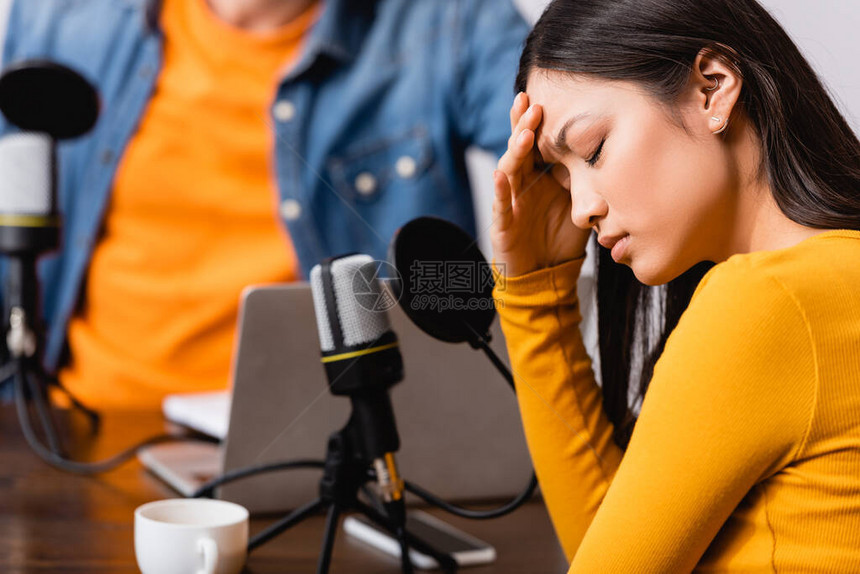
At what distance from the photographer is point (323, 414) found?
0.94 meters

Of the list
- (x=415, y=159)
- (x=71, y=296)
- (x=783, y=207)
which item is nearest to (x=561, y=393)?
(x=783, y=207)

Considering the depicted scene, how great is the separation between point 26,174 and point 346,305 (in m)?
0.68

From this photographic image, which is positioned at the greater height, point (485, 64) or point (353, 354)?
point (485, 64)

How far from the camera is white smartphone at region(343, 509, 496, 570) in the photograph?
832mm

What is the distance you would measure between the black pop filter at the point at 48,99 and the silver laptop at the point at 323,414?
1.75ft

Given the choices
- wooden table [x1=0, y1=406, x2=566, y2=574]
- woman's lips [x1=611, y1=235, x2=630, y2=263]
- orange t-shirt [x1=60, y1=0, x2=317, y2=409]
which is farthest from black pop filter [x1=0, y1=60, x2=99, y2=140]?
woman's lips [x1=611, y1=235, x2=630, y2=263]

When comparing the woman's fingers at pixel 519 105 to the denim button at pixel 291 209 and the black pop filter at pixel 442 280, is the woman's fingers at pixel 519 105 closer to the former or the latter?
the black pop filter at pixel 442 280

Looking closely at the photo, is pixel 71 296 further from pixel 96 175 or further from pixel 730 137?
pixel 730 137

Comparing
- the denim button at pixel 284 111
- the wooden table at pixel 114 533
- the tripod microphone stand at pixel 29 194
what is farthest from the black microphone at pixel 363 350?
the denim button at pixel 284 111

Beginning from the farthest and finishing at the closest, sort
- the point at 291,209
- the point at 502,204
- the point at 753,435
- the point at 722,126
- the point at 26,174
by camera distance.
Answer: the point at 291,209, the point at 26,174, the point at 502,204, the point at 722,126, the point at 753,435

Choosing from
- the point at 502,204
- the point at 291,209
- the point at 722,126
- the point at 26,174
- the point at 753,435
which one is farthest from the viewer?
the point at 291,209

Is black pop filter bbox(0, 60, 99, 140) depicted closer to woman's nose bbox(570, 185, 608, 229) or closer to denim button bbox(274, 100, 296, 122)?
denim button bbox(274, 100, 296, 122)

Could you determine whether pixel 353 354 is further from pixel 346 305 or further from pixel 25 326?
pixel 25 326

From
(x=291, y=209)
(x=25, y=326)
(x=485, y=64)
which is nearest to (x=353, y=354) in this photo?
(x=25, y=326)
